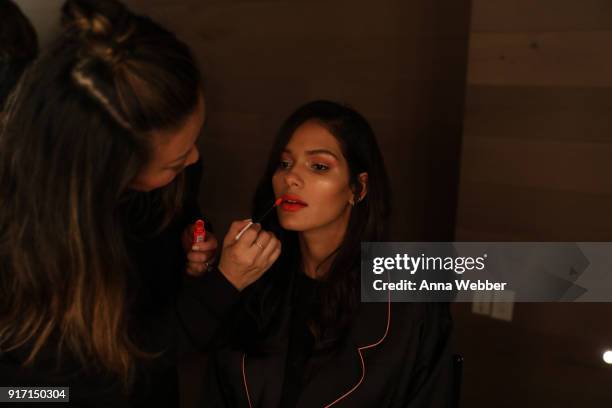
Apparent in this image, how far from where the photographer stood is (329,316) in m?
1.23

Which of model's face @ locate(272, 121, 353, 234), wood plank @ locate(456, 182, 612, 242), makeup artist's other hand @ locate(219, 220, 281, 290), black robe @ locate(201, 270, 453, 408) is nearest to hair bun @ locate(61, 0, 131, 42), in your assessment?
makeup artist's other hand @ locate(219, 220, 281, 290)

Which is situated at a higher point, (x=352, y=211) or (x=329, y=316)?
(x=352, y=211)

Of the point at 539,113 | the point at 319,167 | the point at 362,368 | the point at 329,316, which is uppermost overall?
the point at 539,113

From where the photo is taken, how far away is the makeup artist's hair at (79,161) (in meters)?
0.75

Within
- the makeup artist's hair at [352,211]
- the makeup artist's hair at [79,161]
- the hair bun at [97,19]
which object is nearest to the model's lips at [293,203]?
the makeup artist's hair at [352,211]

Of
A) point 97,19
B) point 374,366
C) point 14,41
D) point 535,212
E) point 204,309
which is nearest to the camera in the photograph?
point 97,19

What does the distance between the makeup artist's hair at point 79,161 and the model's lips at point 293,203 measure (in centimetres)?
41

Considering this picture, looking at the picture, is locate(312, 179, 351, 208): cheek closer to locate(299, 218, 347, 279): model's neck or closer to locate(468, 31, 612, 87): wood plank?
locate(299, 218, 347, 279): model's neck

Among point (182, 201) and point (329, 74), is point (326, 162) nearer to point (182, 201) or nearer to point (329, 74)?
point (182, 201)

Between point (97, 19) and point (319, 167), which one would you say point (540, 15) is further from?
point (97, 19)

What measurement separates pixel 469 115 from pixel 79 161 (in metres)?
0.91

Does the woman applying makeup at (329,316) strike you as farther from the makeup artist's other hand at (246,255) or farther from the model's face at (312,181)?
the makeup artist's other hand at (246,255)

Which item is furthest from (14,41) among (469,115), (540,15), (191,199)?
(540,15)

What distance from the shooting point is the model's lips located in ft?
3.89
